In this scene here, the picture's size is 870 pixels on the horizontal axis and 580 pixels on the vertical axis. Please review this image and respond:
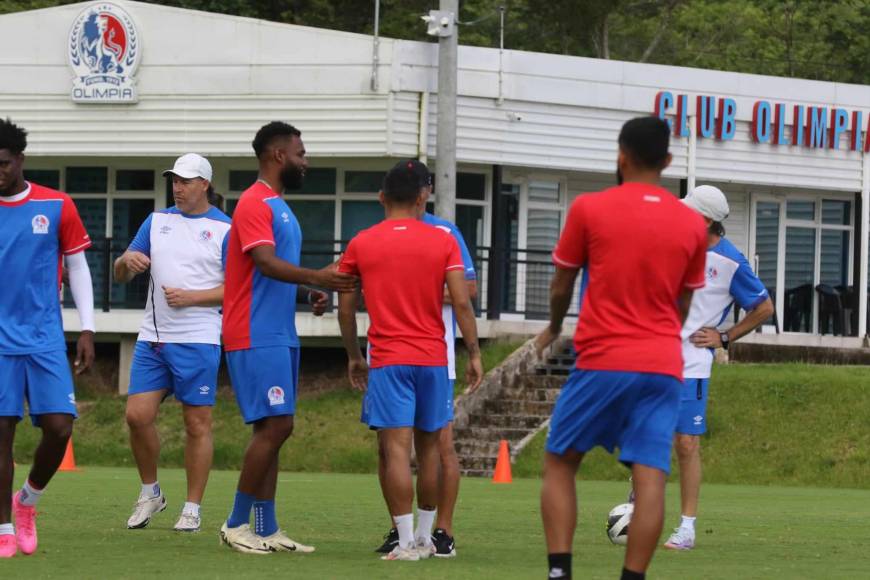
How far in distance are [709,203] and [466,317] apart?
205 cm

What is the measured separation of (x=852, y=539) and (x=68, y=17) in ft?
71.6

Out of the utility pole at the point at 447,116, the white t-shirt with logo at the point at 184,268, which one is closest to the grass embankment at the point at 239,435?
the utility pole at the point at 447,116

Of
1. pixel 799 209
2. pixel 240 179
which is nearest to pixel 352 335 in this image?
pixel 240 179

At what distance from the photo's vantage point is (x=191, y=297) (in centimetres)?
1152

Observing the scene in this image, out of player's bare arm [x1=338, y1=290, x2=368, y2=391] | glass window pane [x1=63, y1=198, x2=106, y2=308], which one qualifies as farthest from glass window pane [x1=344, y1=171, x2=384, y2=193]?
player's bare arm [x1=338, y1=290, x2=368, y2=391]

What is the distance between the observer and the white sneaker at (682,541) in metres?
10.8

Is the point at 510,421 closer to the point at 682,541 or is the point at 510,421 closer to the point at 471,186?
the point at 471,186

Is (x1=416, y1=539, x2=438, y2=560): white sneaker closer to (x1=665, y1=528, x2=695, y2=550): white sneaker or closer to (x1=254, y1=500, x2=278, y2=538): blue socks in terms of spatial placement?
(x1=254, y1=500, x2=278, y2=538): blue socks

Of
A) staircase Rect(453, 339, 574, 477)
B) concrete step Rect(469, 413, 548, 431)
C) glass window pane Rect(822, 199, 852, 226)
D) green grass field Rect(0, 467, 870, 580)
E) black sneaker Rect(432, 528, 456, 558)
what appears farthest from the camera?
glass window pane Rect(822, 199, 852, 226)

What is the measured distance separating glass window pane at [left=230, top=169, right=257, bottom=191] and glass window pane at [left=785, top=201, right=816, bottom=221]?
35.7 feet

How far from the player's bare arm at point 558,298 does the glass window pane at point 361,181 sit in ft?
77.2

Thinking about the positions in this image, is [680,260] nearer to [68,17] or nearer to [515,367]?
[515,367]

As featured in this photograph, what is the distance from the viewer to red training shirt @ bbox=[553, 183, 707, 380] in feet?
24.5

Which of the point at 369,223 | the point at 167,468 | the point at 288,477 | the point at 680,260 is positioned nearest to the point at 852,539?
the point at 680,260
